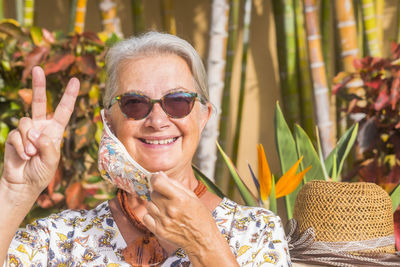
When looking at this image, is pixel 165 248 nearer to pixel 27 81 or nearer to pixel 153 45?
pixel 153 45

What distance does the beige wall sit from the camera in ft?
17.5

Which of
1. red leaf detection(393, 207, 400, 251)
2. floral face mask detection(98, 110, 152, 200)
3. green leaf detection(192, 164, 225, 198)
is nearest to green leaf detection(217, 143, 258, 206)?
green leaf detection(192, 164, 225, 198)

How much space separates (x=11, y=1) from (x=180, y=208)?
15.7 ft

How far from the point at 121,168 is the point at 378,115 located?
2005mm

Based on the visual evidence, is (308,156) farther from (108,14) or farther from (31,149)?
(108,14)

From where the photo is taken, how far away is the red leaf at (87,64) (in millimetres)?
3141

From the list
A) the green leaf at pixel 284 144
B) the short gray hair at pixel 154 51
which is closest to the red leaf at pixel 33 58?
the green leaf at pixel 284 144

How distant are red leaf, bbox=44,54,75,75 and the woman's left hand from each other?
1959 millimetres

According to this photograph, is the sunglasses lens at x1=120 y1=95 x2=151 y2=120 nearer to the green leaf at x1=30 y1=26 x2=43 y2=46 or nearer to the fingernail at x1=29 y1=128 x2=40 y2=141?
the fingernail at x1=29 y1=128 x2=40 y2=141

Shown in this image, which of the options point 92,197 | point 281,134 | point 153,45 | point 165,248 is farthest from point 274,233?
point 92,197

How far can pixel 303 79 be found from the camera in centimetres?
414

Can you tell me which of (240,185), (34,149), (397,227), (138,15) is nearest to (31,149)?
(34,149)

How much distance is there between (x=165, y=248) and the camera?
5.09 feet

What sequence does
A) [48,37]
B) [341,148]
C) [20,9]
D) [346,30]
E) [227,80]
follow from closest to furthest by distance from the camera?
[341,148]
[48,37]
[346,30]
[20,9]
[227,80]
